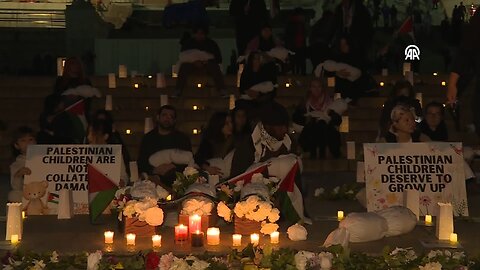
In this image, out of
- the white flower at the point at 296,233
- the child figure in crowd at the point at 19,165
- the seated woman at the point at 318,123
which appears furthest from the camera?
the seated woman at the point at 318,123

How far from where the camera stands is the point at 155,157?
13.1 metres

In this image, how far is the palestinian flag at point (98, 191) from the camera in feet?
37.3

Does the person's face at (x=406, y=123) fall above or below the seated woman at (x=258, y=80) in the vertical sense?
below

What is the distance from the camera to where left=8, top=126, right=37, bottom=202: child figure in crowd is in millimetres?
12680

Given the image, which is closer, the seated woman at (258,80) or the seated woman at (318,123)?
the seated woman at (318,123)

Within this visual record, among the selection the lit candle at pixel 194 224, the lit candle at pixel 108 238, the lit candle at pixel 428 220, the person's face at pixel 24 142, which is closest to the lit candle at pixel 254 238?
the lit candle at pixel 194 224

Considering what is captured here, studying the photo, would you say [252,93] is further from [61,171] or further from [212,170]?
[61,171]

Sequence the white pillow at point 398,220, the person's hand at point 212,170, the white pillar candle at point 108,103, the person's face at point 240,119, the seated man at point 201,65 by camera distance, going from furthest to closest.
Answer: the seated man at point 201,65, the white pillar candle at point 108,103, the person's face at point 240,119, the person's hand at point 212,170, the white pillow at point 398,220

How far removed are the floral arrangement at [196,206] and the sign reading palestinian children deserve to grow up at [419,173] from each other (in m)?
1.91

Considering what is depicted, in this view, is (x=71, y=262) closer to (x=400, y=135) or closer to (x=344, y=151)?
(x=400, y=135)

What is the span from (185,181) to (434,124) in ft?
13.0

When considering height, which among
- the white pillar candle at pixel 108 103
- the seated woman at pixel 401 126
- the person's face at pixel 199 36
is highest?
the person's face at pixel 199 36

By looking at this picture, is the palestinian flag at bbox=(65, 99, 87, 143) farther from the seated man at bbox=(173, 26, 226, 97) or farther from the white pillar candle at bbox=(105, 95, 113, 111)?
the seated man at bbox=(173, 26, 226, 97)

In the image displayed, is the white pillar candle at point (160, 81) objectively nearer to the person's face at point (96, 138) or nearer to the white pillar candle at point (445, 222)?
the person's face at point (96, 138)
